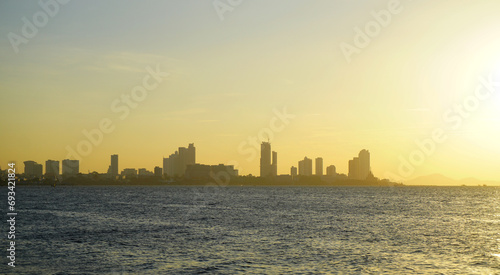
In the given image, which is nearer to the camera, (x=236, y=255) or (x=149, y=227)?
(x=236, y=255)

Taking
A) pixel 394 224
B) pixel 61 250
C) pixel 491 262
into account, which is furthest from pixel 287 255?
pixel 394 224

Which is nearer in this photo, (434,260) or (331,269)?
(331,269)

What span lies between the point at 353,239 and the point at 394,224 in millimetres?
27853

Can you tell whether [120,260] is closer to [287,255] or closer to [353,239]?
[287,255]

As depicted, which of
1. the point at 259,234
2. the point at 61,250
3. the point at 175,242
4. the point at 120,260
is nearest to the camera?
the point at 120,260

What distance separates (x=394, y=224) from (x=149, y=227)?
49306 millimetres

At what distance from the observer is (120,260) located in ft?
162

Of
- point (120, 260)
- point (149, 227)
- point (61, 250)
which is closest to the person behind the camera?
point (120, 260)

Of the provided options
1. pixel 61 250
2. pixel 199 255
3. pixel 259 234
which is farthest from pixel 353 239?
pixel 61 250

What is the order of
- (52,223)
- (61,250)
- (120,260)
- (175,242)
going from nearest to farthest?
(120,260)
(61,250)
(175,242)
(52,223)

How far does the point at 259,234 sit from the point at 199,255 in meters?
20.0

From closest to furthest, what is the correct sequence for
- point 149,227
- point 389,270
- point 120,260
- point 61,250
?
point 389,270 → point 120,260 → point 61,250 → point 149,227

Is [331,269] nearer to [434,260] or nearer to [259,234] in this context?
[434,260]

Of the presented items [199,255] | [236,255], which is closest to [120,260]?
[199,255]
